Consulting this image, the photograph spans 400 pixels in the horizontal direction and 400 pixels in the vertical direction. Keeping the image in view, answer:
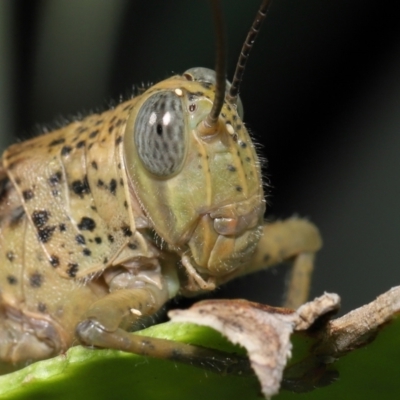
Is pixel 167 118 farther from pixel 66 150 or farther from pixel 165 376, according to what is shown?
pixel 165 376

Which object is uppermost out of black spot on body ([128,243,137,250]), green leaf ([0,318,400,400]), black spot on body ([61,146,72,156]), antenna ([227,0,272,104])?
antenna ([227,0,272,104])

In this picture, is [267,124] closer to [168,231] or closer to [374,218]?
[374,218]

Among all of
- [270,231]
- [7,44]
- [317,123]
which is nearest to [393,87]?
[317,123]

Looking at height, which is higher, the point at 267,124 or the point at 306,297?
the point at 267,124

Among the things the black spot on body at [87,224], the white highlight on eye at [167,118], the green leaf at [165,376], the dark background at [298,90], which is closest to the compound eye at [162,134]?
the white highlight on eye at [167,118]

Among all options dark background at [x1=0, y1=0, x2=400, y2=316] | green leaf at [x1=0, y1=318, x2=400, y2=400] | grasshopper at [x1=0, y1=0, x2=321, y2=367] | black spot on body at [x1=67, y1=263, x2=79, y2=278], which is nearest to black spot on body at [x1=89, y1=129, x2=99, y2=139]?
grasshopper at [x1=0, y1=0, x2=321, y2=367]

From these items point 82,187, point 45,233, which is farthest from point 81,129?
point 45,233

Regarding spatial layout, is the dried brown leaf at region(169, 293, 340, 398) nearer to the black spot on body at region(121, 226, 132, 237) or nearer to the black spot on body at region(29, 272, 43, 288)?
the black spot on body at region(121, 226, 132, 237)
